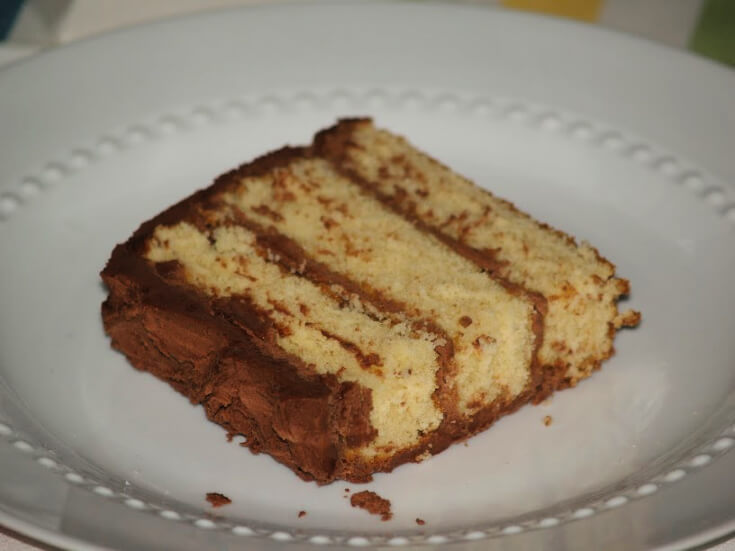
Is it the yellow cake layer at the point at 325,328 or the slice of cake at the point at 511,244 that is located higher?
the slice of cake at the point at 511,244

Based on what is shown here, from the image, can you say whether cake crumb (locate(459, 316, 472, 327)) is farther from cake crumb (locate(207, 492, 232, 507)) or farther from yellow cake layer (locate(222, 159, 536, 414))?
cake crumb (locate(207, 492, 232, 507))

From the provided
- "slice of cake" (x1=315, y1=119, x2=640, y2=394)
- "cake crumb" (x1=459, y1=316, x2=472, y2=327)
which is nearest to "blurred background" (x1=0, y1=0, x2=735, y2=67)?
"slice of cake" (x1=315, y1=119, x2=640, y2=394)

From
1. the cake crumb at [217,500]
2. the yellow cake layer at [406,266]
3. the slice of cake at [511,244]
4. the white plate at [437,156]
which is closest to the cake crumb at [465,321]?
the yellow cake layer at [406,266]

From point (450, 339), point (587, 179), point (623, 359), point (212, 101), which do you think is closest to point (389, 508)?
point (450, 339)

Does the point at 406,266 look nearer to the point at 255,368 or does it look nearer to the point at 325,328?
the point at 325,328

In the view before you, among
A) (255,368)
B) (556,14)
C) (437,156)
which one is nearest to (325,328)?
(255,368)

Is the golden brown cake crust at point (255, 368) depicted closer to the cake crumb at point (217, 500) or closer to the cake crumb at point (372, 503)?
the cake crumb at point (372, 503)
